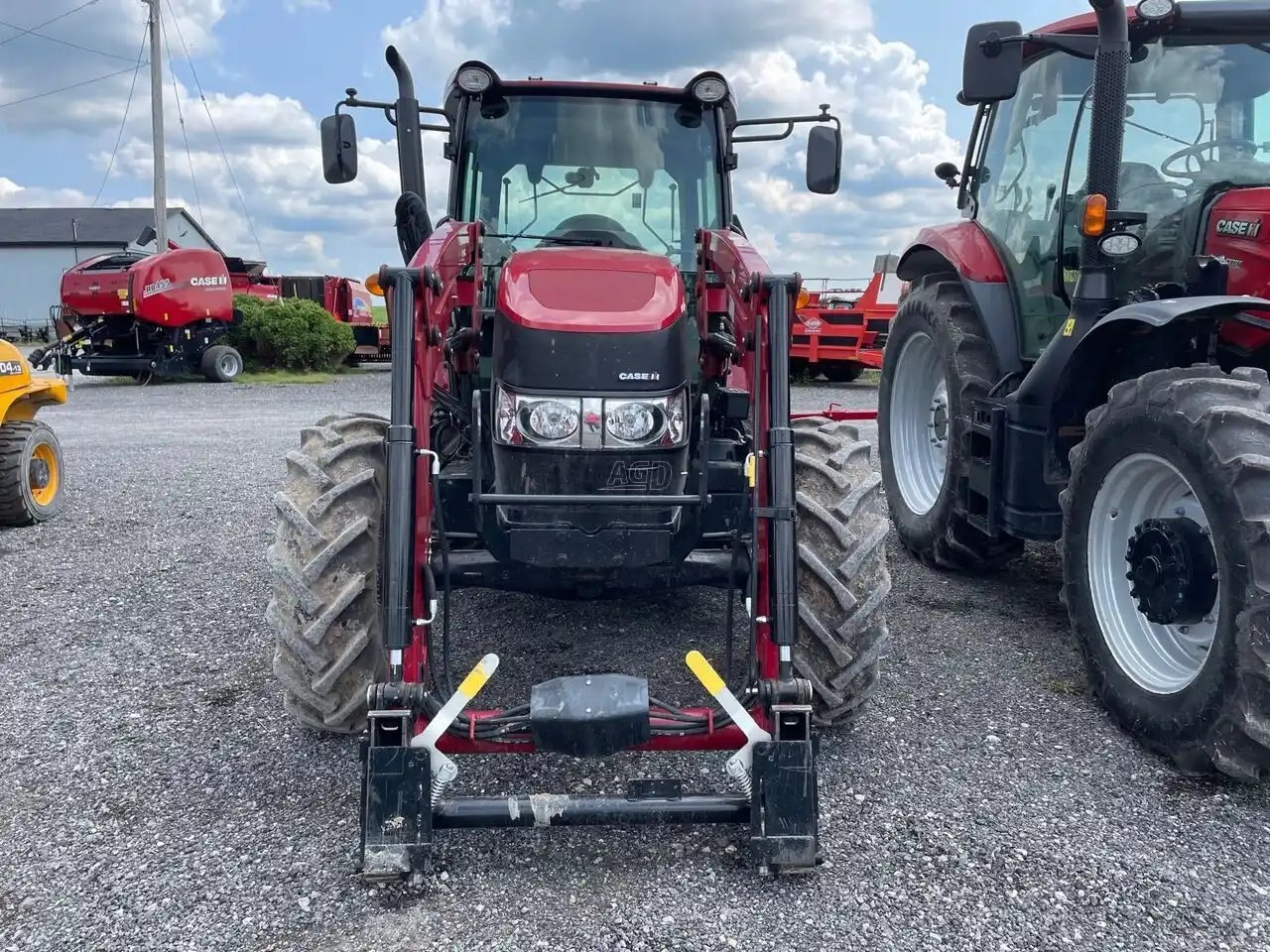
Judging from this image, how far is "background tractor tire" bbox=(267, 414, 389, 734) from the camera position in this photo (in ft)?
9.84

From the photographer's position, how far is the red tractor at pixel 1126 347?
9.56 feet

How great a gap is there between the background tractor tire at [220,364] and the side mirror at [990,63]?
53.0 feet

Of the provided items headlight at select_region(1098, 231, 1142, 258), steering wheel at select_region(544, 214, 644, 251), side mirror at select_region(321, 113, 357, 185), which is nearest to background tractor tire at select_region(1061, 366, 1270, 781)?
headlight at select_region(1098, 231, 1142, 258)

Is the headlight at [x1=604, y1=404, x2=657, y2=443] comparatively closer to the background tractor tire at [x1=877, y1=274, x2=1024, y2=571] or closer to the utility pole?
the background tractor tire at [x1=877, y1=274, x2=1024, y2=571]

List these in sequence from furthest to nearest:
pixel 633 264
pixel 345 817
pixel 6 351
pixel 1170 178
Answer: pixel 6 351 → pixel 1170 178 → pixel 633 264 → pixel 345 817

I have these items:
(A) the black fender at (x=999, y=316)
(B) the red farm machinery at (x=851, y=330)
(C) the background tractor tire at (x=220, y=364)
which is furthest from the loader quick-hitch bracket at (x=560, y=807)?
(C) the background tractor tire at (x=220, y=364)

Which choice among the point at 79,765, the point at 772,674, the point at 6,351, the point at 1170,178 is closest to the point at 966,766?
the point at 772,674

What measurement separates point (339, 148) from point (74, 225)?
58631 mm

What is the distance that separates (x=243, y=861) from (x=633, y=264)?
208cm

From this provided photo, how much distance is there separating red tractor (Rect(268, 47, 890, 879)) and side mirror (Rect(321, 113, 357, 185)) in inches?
24.1

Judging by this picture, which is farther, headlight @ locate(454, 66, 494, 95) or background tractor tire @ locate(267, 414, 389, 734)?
headlight @ locate(454, 66, 494, 95)

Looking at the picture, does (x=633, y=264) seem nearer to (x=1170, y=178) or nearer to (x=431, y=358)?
(x=431, y=358)

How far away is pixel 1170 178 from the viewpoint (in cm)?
401

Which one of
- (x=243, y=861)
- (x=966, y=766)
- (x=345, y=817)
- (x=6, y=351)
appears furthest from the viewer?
(x=6, y=351)
